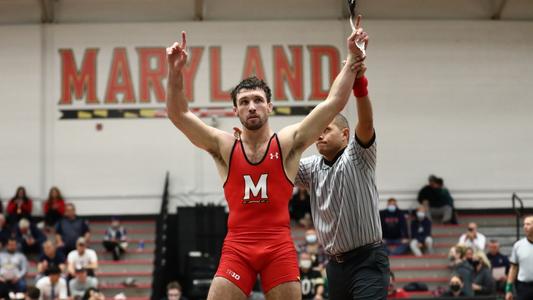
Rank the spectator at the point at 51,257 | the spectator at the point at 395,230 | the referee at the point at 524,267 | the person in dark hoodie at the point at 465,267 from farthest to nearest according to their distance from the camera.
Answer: the spectator at the point at 395,230, the spectator at the point at 51,257, the person in dark hoodie at the point at 465,267, the referee at the point at 524,267

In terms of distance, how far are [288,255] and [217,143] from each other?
90 cm

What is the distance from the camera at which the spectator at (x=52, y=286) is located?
631 inches

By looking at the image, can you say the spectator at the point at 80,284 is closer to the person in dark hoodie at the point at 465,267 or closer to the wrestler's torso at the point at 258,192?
the person in dark hoodie at the point at 465,267

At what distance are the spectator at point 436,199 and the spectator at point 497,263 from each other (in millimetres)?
2168

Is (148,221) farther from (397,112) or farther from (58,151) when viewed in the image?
(397,112)

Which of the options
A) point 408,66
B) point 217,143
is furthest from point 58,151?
point 217,143

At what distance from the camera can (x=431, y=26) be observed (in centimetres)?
2194

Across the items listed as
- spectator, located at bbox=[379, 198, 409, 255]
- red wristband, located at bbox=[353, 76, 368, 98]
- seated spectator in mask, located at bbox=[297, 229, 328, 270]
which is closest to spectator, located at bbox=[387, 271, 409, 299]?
seated spectator in mask, located at bbox=[297, 229, 328, 270]

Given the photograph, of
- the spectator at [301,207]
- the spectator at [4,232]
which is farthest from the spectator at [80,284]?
the spectator at [301,207]

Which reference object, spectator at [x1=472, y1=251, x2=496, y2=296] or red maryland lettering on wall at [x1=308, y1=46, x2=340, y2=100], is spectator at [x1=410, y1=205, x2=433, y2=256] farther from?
red maryland lettering on wall at [x1=308, y1=46, x2=340, y2=100]

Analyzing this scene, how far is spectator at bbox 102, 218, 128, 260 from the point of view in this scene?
19578 millimetres

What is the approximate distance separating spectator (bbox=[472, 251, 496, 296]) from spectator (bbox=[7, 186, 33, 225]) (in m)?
10.0

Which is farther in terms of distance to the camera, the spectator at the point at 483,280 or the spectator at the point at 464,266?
the spectator at the point at 464,266

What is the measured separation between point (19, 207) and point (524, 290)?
12527mm
